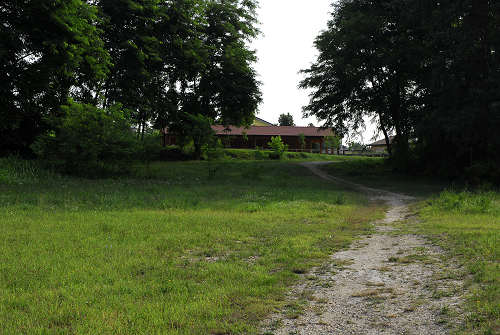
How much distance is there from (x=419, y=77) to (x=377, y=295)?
26285mm

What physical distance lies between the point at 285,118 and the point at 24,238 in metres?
109

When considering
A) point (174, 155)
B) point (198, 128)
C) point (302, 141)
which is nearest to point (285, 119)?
point (302, 141)

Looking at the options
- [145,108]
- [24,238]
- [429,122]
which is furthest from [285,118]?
[24,238]

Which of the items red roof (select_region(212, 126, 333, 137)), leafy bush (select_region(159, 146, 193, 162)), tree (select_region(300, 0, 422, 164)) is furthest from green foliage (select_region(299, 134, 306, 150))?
tree (select_region(300, 0, 422, 164))

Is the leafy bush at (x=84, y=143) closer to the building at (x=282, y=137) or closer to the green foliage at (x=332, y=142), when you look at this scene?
the building at (x=282, y=137)

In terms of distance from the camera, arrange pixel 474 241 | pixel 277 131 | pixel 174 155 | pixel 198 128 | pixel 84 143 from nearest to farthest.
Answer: pixel 474 241
pixel 84 143
pixel 198 128
pixel 174 155
pixel 277 131

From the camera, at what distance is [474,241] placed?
25.9 ft

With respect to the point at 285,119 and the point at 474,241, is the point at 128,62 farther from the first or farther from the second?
the point at 285,119

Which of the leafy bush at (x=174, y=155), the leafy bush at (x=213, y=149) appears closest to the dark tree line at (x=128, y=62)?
the leafy bush at (x=213, y=149)

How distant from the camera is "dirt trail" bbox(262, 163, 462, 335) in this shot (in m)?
4.34

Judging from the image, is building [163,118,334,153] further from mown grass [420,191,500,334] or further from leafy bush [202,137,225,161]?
mown grass [420,191,500,334]

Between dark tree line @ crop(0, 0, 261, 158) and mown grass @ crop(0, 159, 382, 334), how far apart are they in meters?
10.6

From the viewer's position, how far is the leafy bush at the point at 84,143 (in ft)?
72.7

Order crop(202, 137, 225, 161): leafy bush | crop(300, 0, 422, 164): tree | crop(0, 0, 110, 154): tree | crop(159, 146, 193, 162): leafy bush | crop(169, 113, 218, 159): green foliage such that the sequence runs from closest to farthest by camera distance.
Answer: crop(0, 0, 110, 154): tree
crop(300, 0, 422, 164): tree
crop(169, 113, 218, 159): green foliage
crop(202, 137, 225, 161): leafy bush
crop(159, 146, 193, 162): leafy bush
